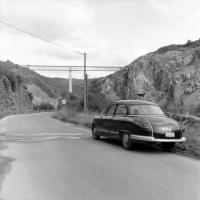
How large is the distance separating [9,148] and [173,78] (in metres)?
34.6

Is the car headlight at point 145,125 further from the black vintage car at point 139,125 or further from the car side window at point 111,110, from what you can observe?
the car side window at point 111,110

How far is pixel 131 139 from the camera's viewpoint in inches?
428

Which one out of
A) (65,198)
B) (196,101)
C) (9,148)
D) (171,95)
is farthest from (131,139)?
→ (171,95)

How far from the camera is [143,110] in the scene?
11.8 m

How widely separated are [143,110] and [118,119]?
0.87 meters

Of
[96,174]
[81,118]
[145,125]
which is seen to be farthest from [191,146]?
[81,118]

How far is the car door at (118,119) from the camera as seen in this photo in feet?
38.3

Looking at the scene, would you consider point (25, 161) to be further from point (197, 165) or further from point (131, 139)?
point (197, 165)

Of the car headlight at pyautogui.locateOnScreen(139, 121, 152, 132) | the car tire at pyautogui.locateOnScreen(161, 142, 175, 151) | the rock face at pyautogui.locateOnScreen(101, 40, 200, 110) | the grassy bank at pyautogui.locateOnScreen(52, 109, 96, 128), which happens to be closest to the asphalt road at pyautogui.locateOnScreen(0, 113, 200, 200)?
the car tire at pyautogui.locateOnScreen(161, 142, 175, 151)

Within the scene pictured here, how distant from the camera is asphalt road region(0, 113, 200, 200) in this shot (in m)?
6.13

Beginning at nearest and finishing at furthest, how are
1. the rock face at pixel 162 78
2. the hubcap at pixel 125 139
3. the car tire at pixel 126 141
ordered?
1. the car tire at pixel 126 141
2. the hubcap at pixel 125 139
3. the rock face at pixel 162 78

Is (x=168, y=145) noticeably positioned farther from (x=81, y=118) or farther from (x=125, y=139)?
(x=81, y=118)

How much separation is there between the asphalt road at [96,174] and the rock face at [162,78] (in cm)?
2920

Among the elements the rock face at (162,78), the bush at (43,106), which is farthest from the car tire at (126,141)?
the bush at (43,106)
